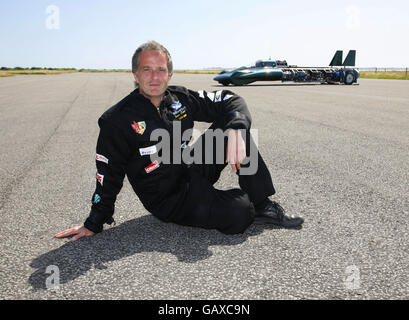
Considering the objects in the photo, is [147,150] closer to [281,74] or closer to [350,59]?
[281,74]

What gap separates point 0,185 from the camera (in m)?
3.76

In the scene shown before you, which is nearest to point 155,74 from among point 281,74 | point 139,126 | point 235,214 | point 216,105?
point 139,126

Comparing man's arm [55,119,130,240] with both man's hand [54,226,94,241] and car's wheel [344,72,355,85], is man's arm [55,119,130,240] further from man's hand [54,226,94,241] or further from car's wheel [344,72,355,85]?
car's wheel [344,72,355,85]

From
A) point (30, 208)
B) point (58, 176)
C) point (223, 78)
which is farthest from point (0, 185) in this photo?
point (223, 78)

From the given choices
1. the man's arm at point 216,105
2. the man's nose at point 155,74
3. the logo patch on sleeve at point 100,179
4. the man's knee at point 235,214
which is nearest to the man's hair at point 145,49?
the man's nose at point 155,74

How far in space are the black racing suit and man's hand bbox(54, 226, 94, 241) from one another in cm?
6

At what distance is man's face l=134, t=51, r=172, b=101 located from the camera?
238cm

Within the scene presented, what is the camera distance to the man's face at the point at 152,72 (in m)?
2.38

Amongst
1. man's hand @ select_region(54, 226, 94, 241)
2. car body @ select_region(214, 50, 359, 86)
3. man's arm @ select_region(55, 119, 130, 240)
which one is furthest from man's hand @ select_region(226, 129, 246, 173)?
car body @ select_region(214, 50, 359, 86)

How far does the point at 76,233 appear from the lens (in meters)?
2.50

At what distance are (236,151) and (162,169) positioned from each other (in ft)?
1.75
